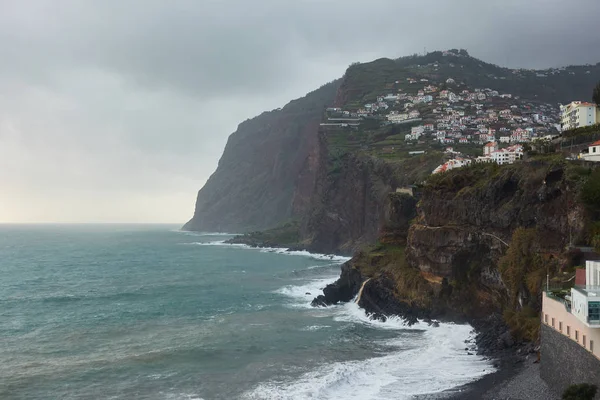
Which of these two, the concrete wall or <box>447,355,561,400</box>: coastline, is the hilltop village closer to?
<box>447,355,561,400</box>: coastline

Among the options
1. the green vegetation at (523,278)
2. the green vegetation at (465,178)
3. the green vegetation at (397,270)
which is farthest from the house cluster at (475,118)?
the green vegetation at (523,278)


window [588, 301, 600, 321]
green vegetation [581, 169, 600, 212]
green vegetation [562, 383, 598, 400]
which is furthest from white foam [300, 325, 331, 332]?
window [588, 301, 600, 321]

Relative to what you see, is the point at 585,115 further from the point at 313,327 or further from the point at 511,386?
the point at 511,386

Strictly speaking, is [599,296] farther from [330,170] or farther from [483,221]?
[330,170]

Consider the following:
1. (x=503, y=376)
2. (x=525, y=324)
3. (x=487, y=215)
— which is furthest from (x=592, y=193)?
(x=503, y=376)

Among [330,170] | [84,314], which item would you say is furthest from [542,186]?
[330,170]
